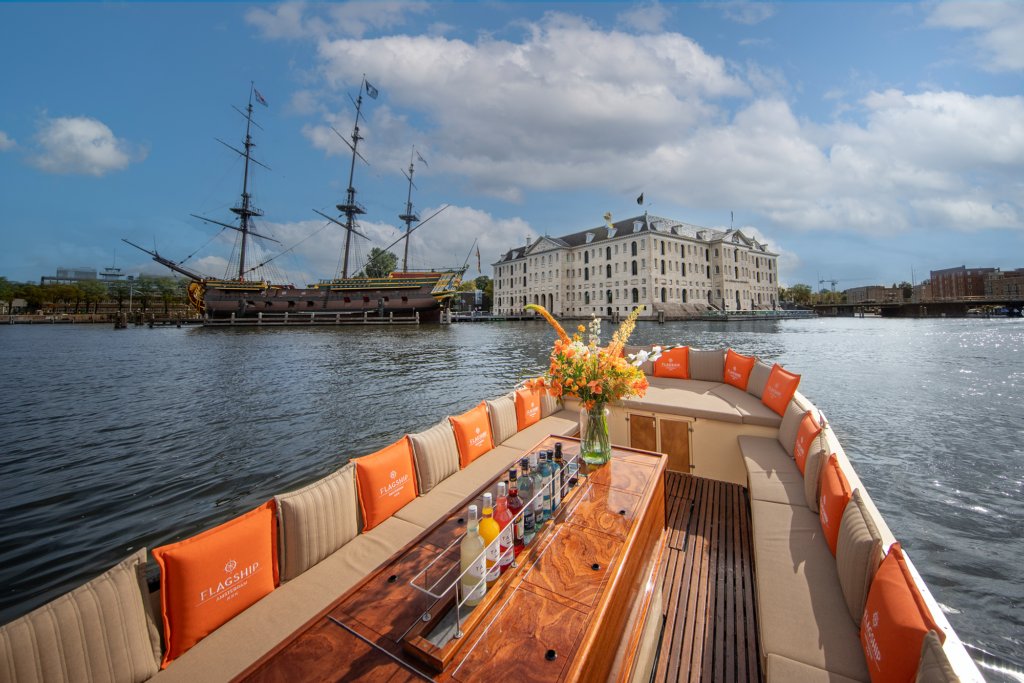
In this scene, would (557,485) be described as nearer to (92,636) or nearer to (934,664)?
(934,664)

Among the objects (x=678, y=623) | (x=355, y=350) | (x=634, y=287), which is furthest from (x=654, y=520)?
(x=634, y=287)

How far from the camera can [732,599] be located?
3.25 m

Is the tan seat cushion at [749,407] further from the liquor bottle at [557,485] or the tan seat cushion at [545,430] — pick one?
the liquor bottle at [557,485]

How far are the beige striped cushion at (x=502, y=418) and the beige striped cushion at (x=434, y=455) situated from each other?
797mm

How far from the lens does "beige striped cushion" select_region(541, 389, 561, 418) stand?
626 centimetres

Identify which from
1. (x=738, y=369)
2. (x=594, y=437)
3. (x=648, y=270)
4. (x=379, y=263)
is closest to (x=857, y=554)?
(x=594, y=437)

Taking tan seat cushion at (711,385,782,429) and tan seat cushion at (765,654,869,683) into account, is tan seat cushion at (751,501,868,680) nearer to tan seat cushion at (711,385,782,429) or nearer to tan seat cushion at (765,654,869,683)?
tan seat cushion at (765,654,869,683)

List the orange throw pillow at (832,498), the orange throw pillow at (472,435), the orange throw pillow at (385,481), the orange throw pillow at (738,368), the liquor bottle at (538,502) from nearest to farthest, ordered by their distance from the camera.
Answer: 1. the liquor bottle at (538,502)
2. the orange throw pillow at (832,498)
3. the orange throw pillow at (385,481)
4. the orange throw pillow at (472,435)
5. the orange throw pillow at (738,368)

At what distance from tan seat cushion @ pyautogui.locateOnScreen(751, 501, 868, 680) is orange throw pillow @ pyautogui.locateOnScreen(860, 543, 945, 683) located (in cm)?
14

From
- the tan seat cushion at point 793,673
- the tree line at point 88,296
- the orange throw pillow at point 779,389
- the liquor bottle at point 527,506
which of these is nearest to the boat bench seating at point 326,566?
the liquor bottle at point 527,506

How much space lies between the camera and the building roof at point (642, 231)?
59.4m

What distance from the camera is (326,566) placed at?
9.37 ft

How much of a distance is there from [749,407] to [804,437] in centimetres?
170

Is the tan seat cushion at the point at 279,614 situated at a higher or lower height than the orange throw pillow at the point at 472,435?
lower
